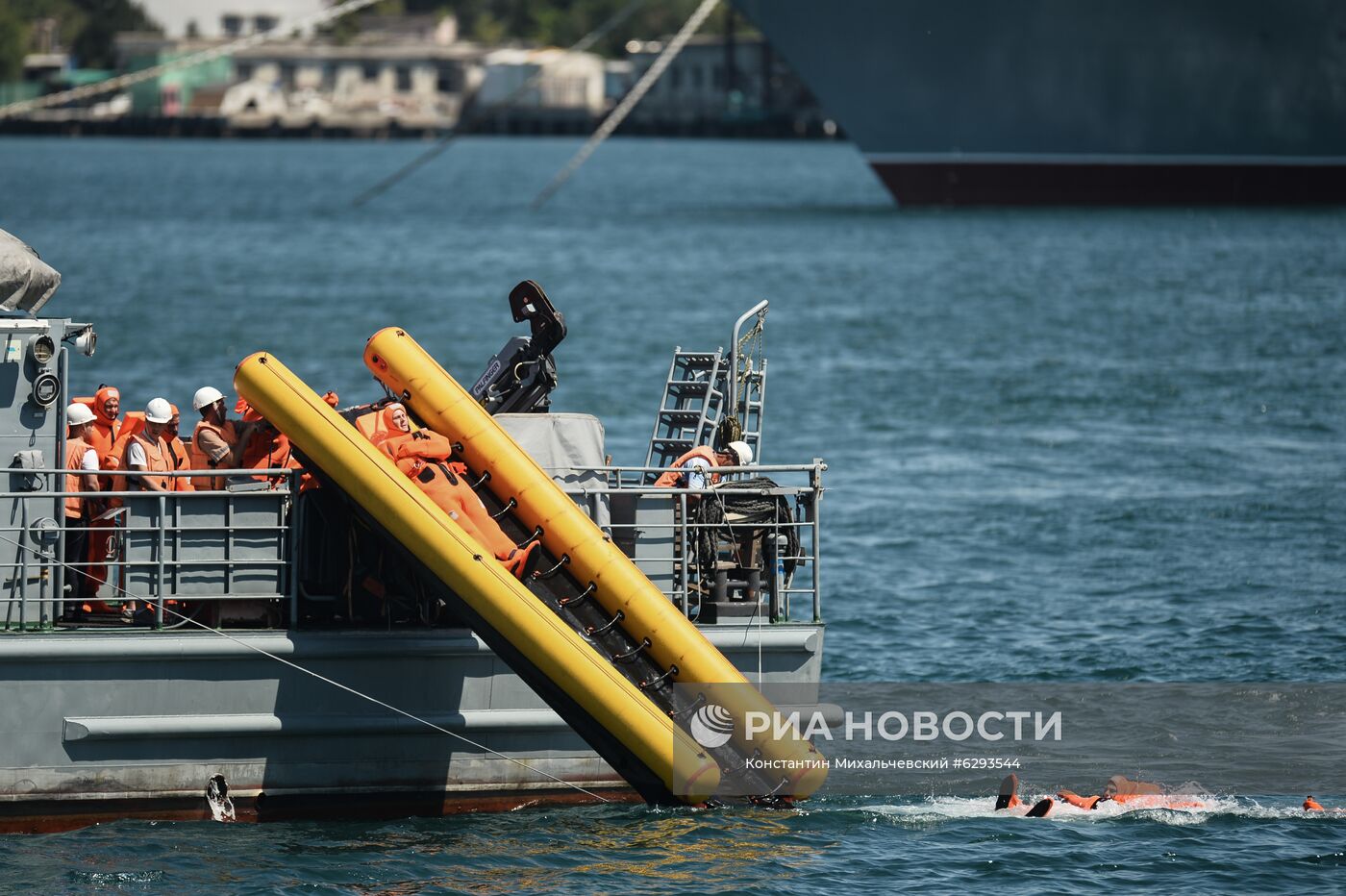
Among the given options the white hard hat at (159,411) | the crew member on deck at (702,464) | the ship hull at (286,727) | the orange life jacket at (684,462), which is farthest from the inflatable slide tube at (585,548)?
the white hard hat at (159,411)

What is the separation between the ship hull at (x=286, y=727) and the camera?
1287 centimetres

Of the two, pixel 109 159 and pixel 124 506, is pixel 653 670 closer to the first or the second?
pixel 124 506

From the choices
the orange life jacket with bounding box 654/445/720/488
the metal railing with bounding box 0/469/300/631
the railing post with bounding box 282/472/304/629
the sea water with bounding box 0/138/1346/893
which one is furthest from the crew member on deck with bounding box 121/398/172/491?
the orange life jacket with bounding box 654/445/720/488

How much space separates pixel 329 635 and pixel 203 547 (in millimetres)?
1046

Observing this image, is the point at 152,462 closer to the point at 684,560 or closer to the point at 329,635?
the point at 329,635

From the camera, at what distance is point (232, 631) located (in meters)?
13.1

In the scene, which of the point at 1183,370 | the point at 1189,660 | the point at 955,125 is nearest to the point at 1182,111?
the point at 955,125

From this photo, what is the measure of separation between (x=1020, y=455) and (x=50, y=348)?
20.6 m

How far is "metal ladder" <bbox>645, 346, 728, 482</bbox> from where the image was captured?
16.3 metres

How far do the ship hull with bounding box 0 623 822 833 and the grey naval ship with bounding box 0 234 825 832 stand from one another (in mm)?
17

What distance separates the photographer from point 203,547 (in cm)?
1316

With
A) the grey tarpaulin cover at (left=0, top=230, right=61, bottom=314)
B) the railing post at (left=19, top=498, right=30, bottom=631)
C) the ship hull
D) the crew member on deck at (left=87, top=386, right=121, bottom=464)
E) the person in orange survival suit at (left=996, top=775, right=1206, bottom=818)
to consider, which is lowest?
the person in orange survival suit at (left=996, top=775, right=1206, bottom=818)

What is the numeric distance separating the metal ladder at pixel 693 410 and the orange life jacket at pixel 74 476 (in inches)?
181

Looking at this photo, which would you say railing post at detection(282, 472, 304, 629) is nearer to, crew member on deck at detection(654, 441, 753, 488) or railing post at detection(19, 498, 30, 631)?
railing post at detection(19, 498, 30, 631)
